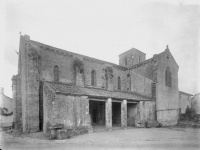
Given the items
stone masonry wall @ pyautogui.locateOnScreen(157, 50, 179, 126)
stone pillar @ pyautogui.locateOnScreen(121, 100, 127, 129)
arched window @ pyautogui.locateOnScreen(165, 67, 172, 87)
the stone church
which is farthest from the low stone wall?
arched window @ pyautogui.locateOnScreen(165, 67, 172, 87)

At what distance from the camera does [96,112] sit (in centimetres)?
2466

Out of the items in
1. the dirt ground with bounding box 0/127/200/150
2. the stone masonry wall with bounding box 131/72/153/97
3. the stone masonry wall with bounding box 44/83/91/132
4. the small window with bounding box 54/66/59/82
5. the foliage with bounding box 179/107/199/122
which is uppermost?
the small window with bounding box 54/66/59/82

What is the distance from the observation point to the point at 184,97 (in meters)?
40.1

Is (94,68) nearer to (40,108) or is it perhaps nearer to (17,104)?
(40,108)

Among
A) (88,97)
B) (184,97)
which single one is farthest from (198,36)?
(184,97)

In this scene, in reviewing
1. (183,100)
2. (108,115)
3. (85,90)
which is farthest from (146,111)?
(183,100)

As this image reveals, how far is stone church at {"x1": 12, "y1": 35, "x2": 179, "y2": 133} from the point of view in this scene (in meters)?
15.7

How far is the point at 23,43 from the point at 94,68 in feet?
34.1

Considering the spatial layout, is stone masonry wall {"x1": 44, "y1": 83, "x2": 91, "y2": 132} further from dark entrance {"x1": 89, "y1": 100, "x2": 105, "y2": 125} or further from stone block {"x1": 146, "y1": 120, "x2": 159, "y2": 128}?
stone block {"x1": 146, "y1": 120, "x2": 159, "y2": 128}

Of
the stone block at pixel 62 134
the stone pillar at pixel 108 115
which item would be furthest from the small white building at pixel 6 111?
the stone block at pixel 62 134

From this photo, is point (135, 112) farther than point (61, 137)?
Yes

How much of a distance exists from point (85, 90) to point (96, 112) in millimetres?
6791

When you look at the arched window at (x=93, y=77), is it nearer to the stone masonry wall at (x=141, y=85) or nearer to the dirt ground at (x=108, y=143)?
the stone masonry wall at (x=141, y=85)

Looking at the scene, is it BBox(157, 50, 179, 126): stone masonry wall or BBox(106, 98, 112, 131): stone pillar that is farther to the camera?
BBox(157, 50, 179, 126): stone masonry wall
